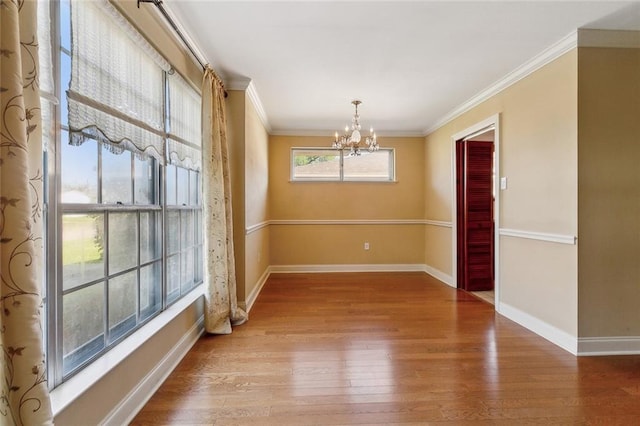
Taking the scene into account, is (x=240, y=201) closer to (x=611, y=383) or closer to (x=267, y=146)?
(x=267, y=146)

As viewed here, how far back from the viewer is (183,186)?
2586 millimetres

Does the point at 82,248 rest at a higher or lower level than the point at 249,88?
lower

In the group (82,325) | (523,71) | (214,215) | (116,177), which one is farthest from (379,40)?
(82,325)

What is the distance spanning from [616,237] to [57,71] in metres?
3.61

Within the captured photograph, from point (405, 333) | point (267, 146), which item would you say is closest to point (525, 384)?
point (405, 333)

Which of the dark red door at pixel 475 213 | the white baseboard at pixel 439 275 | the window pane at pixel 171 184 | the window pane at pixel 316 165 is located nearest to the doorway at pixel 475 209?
the dark red door at pixel 475 213

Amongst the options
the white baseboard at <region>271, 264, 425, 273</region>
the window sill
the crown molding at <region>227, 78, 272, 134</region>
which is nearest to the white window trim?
the crown molding at <region>227, 78, 272, 134</region>

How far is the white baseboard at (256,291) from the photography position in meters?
3.29

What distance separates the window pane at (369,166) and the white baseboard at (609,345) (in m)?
3.49

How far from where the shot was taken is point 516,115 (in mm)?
2973

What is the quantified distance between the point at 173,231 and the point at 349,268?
3371 millimetres

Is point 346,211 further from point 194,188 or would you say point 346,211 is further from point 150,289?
point 150,289

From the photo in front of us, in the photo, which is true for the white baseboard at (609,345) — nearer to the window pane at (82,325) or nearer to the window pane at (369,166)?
the window pane at (82,325)

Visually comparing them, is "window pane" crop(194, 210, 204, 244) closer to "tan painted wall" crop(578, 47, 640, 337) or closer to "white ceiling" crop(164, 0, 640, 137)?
"white ceiling" crop(164, 0, 640, 137)
